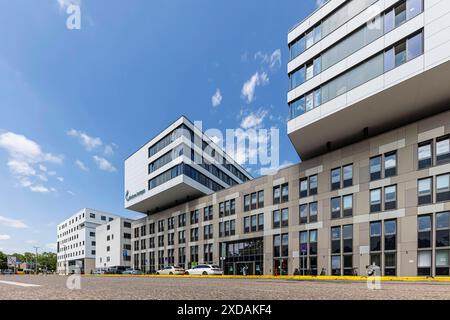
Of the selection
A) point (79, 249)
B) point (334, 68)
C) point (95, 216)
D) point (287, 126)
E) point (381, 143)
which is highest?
point (334, 68)

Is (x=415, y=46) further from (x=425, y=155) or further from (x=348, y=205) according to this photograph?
(x=348, y=205)

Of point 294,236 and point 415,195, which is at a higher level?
point 415,195

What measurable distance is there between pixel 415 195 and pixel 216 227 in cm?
2923

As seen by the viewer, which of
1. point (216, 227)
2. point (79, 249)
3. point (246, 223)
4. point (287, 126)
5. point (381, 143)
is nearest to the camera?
point (381, 143)

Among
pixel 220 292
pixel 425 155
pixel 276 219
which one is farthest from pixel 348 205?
pixel 220 292

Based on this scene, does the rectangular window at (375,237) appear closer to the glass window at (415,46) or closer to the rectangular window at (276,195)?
the rectangular window at (276,195)

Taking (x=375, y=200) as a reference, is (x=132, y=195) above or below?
above

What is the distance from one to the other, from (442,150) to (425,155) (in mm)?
1359

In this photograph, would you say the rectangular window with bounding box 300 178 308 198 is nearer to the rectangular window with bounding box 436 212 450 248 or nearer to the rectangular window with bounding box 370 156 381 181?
the rectangular window with bounding box 370 156 381 181

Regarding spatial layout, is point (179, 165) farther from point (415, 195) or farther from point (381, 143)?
point (415, 195)

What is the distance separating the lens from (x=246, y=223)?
155 ft

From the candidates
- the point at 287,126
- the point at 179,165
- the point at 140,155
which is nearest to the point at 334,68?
the point at 287,126

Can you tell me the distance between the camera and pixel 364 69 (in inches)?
1182

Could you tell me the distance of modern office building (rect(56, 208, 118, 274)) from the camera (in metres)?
109
